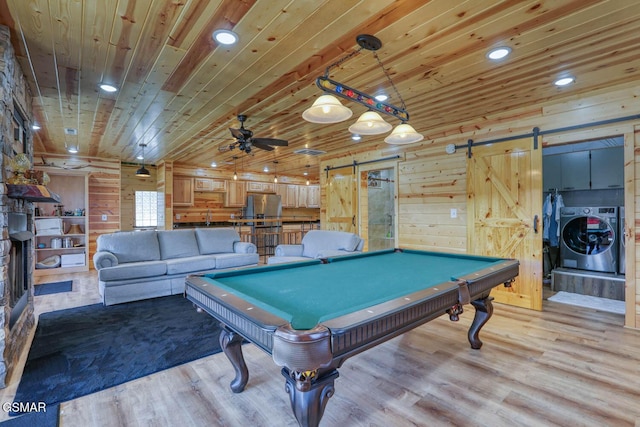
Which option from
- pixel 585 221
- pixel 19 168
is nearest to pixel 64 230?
pixel 19 168

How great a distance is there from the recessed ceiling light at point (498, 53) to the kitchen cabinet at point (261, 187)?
724 centimetres

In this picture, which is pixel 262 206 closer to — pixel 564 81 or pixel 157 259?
pixel 157 259

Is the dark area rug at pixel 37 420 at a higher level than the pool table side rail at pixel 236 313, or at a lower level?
lower

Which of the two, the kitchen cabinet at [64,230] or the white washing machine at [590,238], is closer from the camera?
the white washing machine at [590,238]

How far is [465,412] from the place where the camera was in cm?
181

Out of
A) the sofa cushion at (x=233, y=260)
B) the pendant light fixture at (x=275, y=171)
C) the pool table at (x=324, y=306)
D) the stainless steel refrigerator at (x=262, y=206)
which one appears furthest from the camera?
the stainless steel refrigerator at (x=262, y=206)

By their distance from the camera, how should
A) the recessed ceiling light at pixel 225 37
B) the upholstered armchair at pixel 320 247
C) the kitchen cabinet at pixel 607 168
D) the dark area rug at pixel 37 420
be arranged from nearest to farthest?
the dark area rug at pixel 37 420, the recessed ceiling light at pixel 225 37, the kitchen cabinet at pixel 607 168, the upholstered armchair at pixel 320 247

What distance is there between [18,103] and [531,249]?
5505 mm

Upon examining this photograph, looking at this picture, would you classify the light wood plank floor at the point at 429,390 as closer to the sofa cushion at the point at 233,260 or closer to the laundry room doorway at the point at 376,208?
the sofa cushion at the point at 233,260

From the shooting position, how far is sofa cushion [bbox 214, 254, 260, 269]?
481 cm

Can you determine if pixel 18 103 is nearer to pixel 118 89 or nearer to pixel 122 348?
pixel 118 89

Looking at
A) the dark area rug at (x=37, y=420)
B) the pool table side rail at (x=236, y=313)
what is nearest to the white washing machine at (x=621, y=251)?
the pool table side rail at (x=236, y=313)

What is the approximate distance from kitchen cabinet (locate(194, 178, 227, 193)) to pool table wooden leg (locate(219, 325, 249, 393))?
6.57 meters

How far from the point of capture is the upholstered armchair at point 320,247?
470 centimetres
